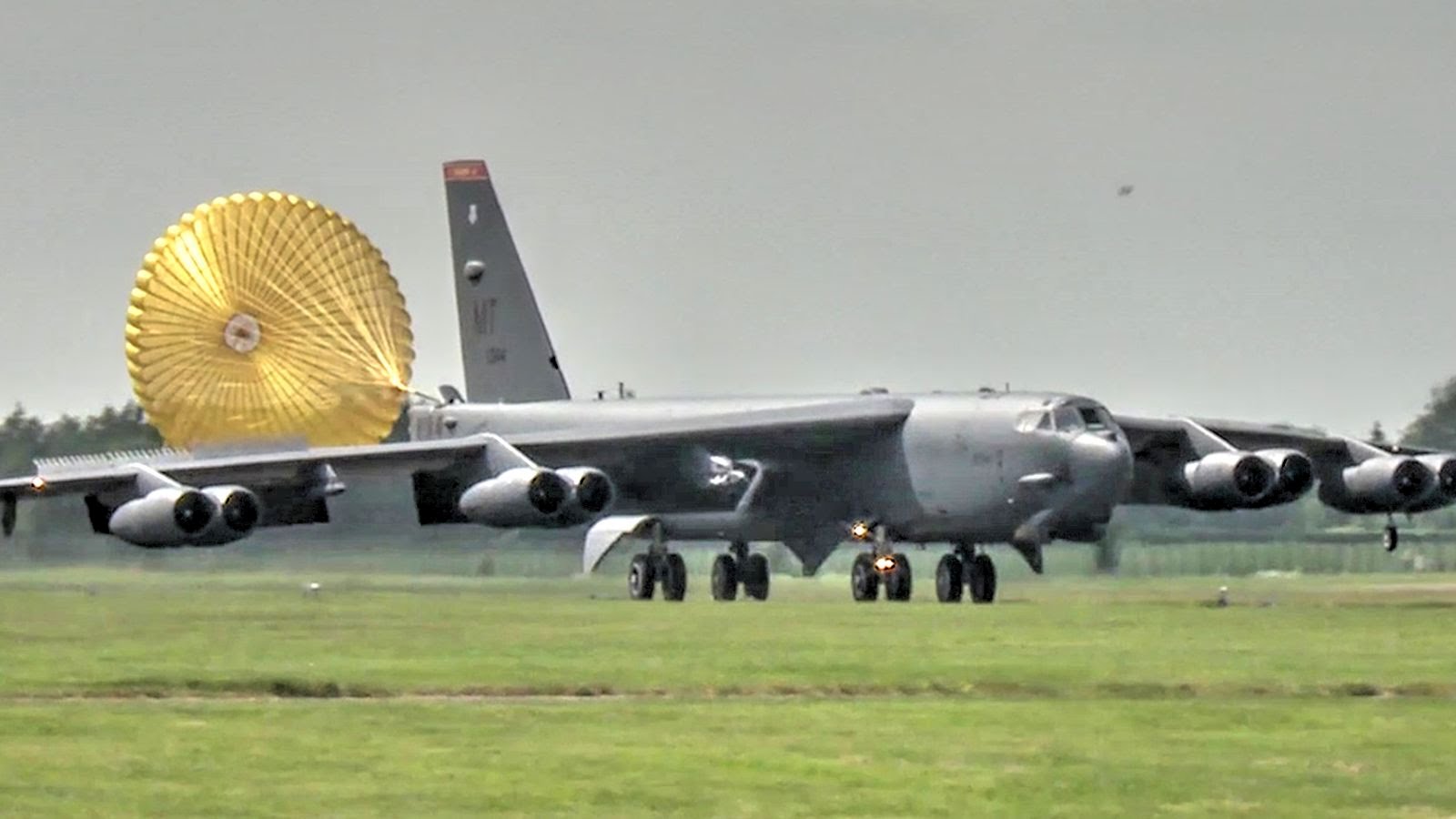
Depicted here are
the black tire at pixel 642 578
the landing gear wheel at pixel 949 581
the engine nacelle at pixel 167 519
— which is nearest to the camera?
the engine nacelle at pixel 167 519

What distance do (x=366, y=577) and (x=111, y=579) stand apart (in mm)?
3937

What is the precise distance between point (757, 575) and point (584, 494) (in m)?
4.09

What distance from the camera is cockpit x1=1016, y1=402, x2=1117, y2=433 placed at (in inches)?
1710

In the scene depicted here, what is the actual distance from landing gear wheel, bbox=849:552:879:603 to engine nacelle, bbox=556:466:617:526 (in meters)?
3.50

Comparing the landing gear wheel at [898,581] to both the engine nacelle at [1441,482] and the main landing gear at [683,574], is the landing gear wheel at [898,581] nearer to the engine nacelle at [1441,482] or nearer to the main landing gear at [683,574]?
the main landing gear at [683,574]

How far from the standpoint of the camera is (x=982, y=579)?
1767 inches

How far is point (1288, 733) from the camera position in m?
20.1

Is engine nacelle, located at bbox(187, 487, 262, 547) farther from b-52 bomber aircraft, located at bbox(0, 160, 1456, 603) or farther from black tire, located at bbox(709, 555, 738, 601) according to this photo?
black tire, located at bbox(709, 555, 738, 601)

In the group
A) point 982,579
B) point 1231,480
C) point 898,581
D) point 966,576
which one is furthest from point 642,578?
point 1231,480

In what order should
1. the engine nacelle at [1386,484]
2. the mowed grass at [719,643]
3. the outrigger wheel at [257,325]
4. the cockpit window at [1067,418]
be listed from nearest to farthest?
the mowed grass at [719,643] → the cockpit window at [1067,418] → the engine nacelle at [1386,484] → the outrigger wheel at [257,325]

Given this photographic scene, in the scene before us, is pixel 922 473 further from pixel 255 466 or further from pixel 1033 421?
pixel 255 466

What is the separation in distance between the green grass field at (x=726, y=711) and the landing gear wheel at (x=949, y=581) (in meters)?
6.06

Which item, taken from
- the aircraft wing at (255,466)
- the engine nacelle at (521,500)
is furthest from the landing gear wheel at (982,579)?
the aircraft wing at (255,466)

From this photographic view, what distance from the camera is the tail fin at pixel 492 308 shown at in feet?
178
